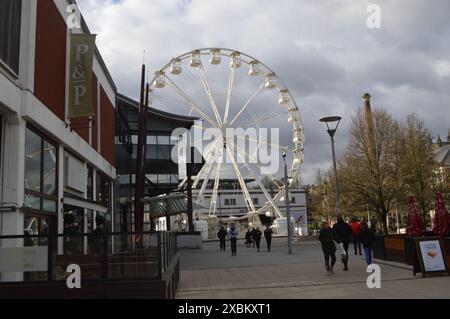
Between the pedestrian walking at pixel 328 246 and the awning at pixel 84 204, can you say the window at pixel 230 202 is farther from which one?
the pedestrian walking at pixel 328 246

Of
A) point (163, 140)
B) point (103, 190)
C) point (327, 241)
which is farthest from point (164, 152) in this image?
point (327, 241)

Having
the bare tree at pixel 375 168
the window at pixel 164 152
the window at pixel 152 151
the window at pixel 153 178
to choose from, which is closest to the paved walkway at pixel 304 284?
the bare tree at pixel 375 168

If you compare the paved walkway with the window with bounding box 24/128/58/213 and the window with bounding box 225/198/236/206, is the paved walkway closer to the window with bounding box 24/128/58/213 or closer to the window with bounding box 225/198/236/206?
the window with bounding box 24/128/58/213

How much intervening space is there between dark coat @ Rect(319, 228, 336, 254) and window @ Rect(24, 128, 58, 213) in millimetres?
8297

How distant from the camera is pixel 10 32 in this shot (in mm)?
12750

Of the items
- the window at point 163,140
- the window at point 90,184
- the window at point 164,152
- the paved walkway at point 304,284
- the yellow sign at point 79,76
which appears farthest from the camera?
the window at point 163,140

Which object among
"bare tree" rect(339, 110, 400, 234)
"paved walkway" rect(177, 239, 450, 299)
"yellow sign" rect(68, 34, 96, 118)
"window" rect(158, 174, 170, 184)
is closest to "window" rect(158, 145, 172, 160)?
"window" rect(158, 174, 170, 184)

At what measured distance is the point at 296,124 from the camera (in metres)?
40.3

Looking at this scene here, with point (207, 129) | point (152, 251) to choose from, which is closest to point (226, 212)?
point (207, 129)

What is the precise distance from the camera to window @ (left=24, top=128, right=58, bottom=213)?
13617mm

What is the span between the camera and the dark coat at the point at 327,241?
14.5 meters

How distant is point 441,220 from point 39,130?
12734mm

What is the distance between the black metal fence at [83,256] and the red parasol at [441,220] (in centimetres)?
1027

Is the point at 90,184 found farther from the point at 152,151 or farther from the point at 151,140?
the point at 151,140
